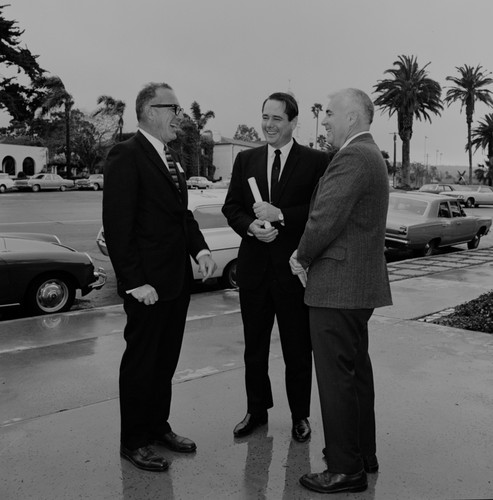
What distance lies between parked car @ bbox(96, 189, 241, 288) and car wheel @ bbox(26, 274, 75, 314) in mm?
1970

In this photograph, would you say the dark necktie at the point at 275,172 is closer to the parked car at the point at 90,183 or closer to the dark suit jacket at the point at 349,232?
the dark suit jacket at the point at 349,232

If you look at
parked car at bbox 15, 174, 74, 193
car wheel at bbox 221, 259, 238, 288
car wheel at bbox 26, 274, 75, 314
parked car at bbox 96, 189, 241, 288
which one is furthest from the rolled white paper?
parked car at bbox 15, 174, 74, 193

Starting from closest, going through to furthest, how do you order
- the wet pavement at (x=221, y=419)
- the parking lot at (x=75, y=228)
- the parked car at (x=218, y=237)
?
the wet pavement at (x=221, y=419) < the parking lot at (x=75, y=228) < the parked car at (x=218, y=237)

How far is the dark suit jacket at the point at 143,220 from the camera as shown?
3.08 meters

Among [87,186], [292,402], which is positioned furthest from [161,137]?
[87,186]

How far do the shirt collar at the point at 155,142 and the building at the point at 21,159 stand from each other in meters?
56.4

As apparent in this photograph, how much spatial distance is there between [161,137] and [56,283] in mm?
4620

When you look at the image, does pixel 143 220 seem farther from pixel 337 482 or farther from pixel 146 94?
pixel 337 482

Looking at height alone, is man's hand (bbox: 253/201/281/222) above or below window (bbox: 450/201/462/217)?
above

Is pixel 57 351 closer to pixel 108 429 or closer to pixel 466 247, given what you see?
pixel 108 429

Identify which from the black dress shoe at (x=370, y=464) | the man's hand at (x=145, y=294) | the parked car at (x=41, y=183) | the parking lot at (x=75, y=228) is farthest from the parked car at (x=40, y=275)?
the parked car at (x=41, y=183)

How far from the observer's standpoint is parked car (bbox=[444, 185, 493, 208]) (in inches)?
1457

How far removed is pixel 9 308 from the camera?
7.90 metres

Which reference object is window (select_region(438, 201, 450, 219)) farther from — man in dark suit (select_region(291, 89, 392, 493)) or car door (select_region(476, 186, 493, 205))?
car door (select_region(476, 186, 493, 205))
